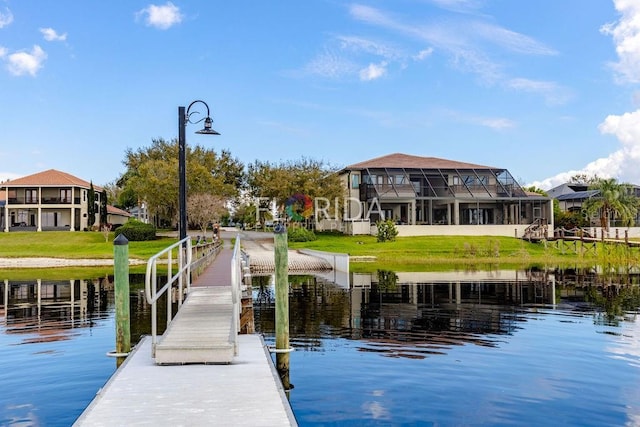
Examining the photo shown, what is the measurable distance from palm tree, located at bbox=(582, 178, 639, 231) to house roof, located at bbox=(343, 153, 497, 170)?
38.1ft

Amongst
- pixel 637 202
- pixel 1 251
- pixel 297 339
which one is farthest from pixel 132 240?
pixel 637 202

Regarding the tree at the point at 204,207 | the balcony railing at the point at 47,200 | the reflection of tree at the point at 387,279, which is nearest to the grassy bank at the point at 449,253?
the reflection of tree at the point at 387,279

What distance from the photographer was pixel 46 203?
218ft

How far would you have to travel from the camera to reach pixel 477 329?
15.9 m

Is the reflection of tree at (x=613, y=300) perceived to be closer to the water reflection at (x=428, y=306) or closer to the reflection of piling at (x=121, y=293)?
the water reflection at (x=428, y=306)

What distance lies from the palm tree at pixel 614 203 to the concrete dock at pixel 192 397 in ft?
184

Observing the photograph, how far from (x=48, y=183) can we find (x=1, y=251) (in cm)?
2166

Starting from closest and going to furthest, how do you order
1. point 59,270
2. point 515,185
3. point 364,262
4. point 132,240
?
point 59,270 → point 364,262 → point 132,240 → point 515,185

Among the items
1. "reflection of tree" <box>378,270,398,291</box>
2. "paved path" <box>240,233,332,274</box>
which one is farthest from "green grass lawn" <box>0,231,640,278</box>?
"reflection of tree" <box>378,270,398,291</box>

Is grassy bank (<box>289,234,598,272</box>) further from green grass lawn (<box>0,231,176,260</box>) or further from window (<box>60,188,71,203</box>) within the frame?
window (<box>60,188,71,203</box>)

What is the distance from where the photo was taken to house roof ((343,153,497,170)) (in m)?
59.5

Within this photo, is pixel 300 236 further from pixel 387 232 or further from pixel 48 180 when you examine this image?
pixel 48 180

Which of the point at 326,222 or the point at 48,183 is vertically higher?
the point at 48,183

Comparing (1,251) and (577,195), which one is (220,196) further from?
(577,195)
